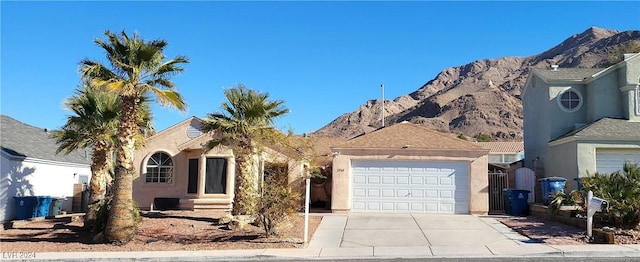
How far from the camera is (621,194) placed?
14.5 m

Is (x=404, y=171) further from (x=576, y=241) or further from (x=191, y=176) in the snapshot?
(x=191, y=176)

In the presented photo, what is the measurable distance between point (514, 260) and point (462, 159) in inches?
368

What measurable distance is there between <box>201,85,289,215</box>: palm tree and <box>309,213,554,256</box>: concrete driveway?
293 centimetres

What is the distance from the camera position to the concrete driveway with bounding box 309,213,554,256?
508 inches

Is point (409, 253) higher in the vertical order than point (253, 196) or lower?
lower

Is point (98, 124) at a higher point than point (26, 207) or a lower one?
higher

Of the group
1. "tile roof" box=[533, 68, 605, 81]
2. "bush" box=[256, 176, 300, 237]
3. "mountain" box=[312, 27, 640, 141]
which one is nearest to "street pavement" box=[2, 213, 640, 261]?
"bush" box=[256, 176, 300, 237]

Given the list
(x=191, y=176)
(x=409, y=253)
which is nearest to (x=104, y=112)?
(x=191, y=176)

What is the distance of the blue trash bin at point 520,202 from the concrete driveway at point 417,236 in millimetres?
1581

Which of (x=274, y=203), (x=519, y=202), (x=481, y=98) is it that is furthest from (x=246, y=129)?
(x=481, y=98)

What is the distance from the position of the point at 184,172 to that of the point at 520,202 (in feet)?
47.4

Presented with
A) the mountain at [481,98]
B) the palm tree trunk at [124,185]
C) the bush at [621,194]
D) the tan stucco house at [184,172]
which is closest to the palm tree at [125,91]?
→ the palm tree trunk at [124,185]

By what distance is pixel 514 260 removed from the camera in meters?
11.3

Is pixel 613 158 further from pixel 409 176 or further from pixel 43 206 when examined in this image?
pixel 43 206
